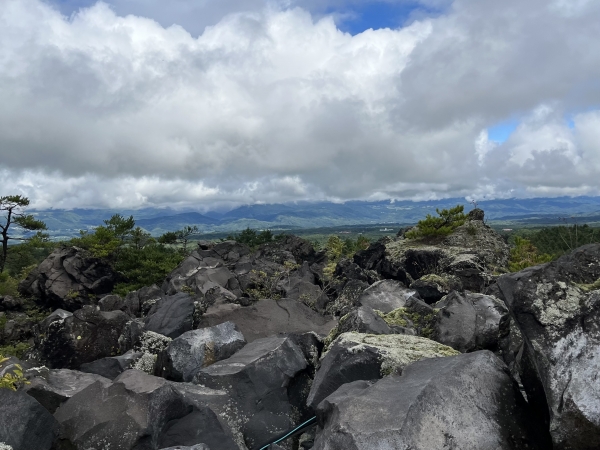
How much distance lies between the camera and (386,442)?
→ 17.1 feet

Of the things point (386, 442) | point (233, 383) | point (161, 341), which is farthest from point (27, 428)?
point (386, 442)

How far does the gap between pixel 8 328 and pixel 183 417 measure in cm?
3363

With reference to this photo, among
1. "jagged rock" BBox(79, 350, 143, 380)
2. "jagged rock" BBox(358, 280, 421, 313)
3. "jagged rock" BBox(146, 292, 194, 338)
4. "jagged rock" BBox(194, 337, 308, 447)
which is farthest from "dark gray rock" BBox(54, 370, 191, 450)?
"jagged rock" BBox(358, 280, 421, 313)

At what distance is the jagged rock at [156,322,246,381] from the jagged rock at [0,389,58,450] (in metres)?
3.02

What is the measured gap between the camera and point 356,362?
7945 millimetres

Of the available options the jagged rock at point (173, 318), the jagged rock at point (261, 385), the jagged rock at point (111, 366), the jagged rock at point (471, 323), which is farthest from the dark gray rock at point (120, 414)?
the jagged rock at point (471, 323)

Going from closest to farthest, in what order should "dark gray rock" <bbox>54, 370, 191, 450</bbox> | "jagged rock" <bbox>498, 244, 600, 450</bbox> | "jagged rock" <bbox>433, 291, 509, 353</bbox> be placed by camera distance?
"jagged rock" <bbox>498, 244, 600, 450</bbox>
"dark gray rock" <bbox>54, 370, 191, 450</bbox>
"jagged rock" <bbox>433, 291, 509, 353</bbox>

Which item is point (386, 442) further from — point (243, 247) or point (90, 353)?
point (243, 247)

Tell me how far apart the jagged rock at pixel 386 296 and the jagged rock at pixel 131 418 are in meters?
9.87

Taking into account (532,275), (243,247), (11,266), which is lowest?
(11,266)

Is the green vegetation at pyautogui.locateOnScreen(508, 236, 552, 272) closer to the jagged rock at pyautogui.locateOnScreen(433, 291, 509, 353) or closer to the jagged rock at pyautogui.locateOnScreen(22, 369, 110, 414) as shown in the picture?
the jagged rock at pyautogui.locateOnScreen(433, 291, 509, 353)

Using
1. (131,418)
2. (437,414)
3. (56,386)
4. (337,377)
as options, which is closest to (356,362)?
(337,377)

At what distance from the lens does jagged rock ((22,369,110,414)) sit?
944 cm

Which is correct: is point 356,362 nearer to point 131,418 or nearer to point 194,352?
point 131,418
